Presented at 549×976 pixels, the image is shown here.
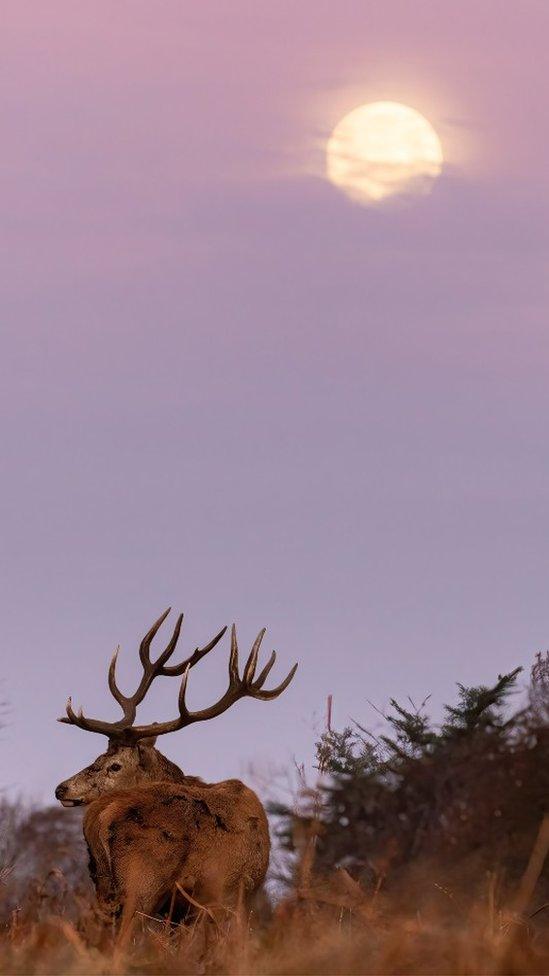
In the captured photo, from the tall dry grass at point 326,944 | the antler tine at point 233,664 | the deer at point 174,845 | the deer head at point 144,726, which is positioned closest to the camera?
the tall dry grass at point 326,944

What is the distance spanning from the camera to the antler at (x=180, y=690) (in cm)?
1534

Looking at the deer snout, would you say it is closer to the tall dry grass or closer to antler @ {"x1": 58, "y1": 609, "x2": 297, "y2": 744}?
antler @ {"x1": 58, "y1": 609, "x2": 297, "y2": 744}

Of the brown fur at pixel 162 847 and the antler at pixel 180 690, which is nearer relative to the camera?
the brown fur at pixel 162 847

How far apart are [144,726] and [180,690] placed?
1.87 feet

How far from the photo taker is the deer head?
1420 cm

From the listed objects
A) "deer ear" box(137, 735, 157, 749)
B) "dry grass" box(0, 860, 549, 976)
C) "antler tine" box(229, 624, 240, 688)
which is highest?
"antler tine" box(229, 624, 240, 688)

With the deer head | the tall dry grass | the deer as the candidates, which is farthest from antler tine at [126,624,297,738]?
the tall dry grass

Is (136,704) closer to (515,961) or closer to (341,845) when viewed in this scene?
(341,845)

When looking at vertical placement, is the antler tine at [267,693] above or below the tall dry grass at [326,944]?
above

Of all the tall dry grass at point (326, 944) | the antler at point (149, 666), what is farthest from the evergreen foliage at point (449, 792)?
the tall dry grass at point (326, 944)

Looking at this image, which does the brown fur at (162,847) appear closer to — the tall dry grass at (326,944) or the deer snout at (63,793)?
the deer snout at (63,793)

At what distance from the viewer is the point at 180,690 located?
15.6m

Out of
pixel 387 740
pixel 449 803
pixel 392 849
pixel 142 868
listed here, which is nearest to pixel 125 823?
pixel 142 868

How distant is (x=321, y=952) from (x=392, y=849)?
0.51 m
